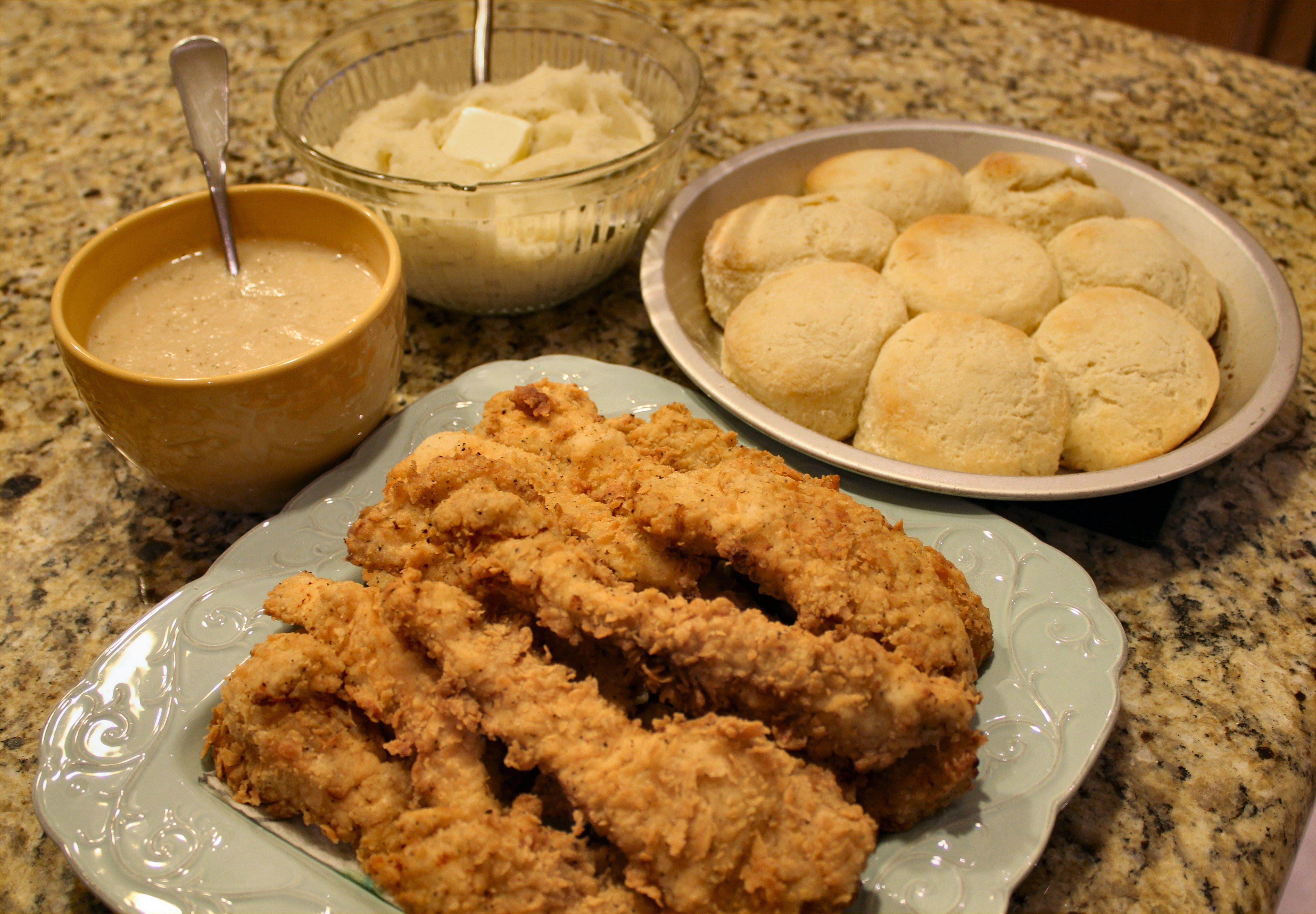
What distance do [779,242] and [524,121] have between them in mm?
699

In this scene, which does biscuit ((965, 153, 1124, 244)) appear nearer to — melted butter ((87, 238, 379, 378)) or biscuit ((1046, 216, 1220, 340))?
biscuit ((1046, 216, 1220, 340))

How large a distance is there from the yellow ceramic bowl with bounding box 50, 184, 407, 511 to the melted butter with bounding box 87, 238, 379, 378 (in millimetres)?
28

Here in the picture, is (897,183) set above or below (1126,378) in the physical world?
above

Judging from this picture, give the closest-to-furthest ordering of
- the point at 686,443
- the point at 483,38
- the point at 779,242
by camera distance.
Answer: the point at 686,443
the point at 779,242
the point at 483,38

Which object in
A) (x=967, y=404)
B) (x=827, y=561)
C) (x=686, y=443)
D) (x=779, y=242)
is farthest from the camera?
(x=779, y=242)

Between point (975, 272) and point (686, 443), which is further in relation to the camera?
point (975, 272)

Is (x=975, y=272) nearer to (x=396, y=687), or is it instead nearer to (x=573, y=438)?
(x=573, y=438)

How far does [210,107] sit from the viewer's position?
178cm

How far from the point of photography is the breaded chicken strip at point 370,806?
108cm

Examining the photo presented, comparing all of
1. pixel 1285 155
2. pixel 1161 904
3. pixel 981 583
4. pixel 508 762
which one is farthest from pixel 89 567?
pixel 1285 155

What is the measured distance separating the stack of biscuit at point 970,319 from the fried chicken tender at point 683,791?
2.55ft

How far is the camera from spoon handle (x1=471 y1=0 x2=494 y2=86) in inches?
94.6

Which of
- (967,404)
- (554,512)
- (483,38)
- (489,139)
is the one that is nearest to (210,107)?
(489,139)

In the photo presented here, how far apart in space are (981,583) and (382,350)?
1.13 meters
